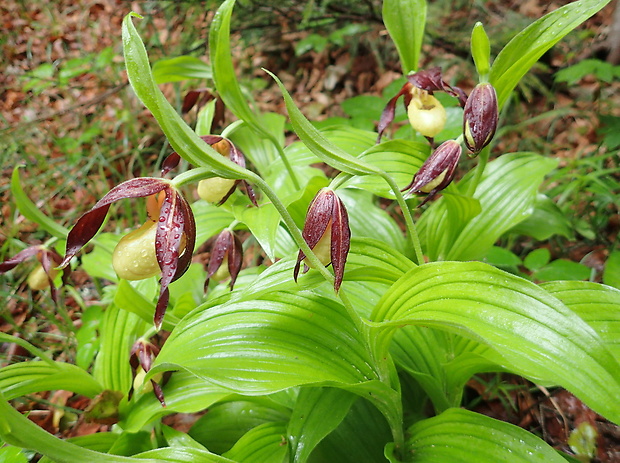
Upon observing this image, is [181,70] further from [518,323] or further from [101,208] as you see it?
[518,323]

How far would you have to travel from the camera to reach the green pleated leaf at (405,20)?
1371 millimetres

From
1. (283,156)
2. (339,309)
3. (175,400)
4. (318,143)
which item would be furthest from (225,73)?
(175,400)

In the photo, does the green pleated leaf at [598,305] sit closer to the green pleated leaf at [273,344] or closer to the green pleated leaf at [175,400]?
the green pleated leaf at [273,344]

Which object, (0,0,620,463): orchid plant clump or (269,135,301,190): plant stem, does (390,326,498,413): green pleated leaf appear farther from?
(269,135,301,190): plant stem

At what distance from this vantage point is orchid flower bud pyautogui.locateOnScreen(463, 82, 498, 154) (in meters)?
1.08

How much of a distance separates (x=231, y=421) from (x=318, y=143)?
0.96 metres

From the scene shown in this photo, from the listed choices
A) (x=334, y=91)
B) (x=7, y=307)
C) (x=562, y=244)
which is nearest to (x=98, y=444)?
(x=7, y=307)

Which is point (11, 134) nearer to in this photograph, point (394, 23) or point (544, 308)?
point (394, 23)

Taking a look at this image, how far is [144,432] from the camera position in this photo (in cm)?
135

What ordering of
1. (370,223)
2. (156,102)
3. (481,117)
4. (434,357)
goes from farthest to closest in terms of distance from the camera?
1. (370,223)
2. (434,357)
3. (481,117)
4. (156,102)

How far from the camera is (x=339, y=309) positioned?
1.11 m

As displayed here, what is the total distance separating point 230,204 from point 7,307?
1.64 meters

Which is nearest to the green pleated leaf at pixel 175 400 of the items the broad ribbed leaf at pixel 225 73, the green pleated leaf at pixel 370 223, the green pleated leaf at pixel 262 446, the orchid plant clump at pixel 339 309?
the orchid plant clump at pixel 339 309

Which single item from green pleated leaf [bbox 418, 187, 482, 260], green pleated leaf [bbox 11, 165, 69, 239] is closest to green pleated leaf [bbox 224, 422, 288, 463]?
green pleated leaf [bbox 418, 187, 482, 260]
